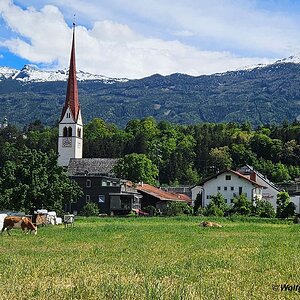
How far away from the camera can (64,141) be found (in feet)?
413

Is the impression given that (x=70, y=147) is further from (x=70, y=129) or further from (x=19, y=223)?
(x=19, y=223)

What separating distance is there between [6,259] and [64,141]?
11050 cm

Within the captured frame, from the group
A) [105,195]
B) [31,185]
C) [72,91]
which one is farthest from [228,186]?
[72,91]

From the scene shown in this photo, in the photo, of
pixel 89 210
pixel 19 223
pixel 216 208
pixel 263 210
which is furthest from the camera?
pixel 89 210

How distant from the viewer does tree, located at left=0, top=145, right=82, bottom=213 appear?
48.9 m

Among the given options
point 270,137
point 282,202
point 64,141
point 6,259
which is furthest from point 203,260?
point 270,137

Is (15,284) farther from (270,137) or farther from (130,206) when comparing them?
(270,137)

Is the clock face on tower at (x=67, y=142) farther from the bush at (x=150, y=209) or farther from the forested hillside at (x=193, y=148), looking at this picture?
the bush at (x=150, y=209)

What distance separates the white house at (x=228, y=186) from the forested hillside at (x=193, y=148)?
4063 centimetres

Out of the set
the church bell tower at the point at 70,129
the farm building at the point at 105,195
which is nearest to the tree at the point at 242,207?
the farm building at the point at 105,195

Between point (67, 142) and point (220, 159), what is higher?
point (67, 142)

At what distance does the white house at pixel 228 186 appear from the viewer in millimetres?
86812

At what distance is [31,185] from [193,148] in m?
102

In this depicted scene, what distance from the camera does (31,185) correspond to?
49250 millimetres
